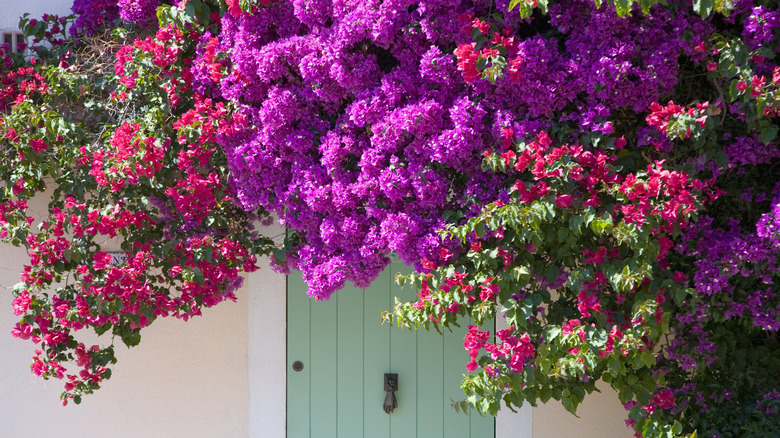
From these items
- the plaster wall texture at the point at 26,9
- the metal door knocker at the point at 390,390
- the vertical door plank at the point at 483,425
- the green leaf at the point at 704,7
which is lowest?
the vertical door plank at the point at 483,425

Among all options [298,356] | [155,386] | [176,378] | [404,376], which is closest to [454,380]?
[404,376]

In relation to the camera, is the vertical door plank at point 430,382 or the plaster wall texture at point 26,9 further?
Result: the plaster wall texture at point 26,9

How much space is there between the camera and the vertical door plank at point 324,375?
16.5ft

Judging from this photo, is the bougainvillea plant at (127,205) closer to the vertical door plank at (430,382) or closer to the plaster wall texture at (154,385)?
the plaster wall texture at (154,385)

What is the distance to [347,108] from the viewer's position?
11.9 ft

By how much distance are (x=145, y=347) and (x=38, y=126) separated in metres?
1.60

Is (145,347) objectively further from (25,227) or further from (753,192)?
(753,192)

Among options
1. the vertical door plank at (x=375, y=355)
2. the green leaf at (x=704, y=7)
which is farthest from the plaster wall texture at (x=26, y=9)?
the green leaf at (x=704, y=7)

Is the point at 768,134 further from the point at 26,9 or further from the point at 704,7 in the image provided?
the point at 26,9

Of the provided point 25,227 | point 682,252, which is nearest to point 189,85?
point 25,227

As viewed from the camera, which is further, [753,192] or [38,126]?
[38,126]

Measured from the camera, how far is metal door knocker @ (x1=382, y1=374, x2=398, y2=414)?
4.91m

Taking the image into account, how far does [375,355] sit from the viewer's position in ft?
16.3

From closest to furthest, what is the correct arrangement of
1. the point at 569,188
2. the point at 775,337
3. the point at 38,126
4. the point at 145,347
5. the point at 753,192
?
1. the point at 569,188
2. the point at 753,192
3. the point at 775,337
4. the point at 38,126
5. the point at 145,347
